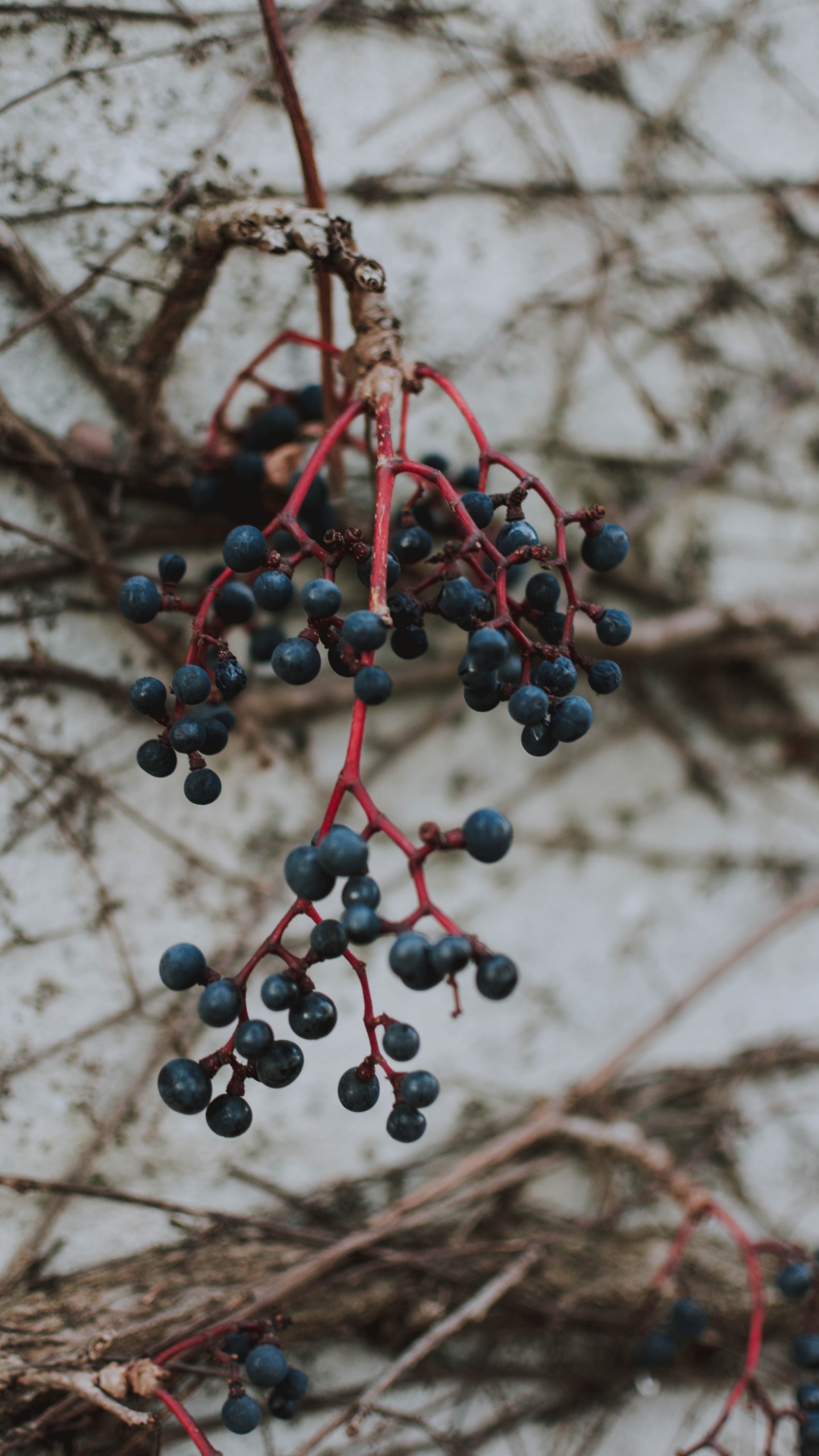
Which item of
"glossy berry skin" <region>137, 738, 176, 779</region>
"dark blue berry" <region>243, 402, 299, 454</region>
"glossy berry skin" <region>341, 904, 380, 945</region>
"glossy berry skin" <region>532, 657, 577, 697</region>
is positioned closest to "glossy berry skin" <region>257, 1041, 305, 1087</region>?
"glossy berry skin" <region>341, 904, 380, 945</region>

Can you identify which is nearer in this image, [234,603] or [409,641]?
[409,641]

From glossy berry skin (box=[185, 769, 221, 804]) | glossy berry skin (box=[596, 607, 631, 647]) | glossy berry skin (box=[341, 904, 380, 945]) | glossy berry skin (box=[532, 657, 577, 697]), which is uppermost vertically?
glossy berry skin (box=[596, 607, 631, 647])

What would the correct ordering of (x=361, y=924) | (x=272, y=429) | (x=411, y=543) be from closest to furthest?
(x=361, y=924), (x=411, y=543), (x=272, y=429)

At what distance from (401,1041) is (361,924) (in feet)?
0.37

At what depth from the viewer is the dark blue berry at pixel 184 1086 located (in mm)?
698

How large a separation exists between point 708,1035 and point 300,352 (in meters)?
1.16

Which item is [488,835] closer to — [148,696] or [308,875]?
[308,875]

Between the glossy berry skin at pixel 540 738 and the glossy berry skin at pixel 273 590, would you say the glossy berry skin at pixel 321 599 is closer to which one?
the glossy berry skin at pixel 273 590

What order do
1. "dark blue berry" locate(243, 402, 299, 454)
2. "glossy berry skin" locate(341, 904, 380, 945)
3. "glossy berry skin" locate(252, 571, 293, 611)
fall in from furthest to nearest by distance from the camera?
"dark blue berry" locate(243, 402, 299, 454) < "glossy berry skin" locate(252, 571, 293, 611) < "glossy berry skin" locate(341, 904, 380, 945)

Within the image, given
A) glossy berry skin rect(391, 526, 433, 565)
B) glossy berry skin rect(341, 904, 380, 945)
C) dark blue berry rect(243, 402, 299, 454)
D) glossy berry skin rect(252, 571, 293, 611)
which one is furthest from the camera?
dark blue berry rect(243, 402, 299, 454)

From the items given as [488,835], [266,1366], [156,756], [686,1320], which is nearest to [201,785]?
[156,756]

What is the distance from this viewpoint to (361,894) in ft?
2.16

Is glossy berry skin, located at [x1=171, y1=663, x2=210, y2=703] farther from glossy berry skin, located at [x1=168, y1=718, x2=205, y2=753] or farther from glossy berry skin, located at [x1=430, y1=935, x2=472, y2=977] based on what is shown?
glossy berry skin, located at [x1=430, y1=935, x2=472, y2=977]

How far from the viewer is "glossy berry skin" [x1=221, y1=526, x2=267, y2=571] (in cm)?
77
